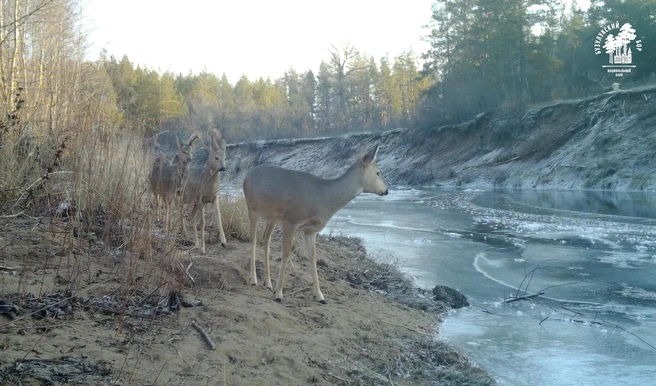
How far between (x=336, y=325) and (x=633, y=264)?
24.1 ft

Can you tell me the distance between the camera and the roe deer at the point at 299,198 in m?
7.25

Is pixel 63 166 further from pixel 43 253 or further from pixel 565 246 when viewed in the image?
pixel 565 246

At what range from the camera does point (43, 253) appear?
594cm

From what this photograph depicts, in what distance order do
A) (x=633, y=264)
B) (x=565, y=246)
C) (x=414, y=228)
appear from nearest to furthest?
(x=633, y=264) < (x=565, y=246) < (x=414, y=228)

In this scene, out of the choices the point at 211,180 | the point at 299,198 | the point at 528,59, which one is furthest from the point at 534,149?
the point at 299,198

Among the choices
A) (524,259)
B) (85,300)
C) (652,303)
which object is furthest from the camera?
(524,259)

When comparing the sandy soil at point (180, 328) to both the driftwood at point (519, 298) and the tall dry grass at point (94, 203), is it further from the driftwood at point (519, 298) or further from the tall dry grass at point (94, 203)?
the driftwood at point (519, 298)

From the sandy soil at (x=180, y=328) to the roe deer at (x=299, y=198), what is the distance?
567mm

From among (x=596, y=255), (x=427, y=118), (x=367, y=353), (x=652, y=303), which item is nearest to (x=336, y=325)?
(x=367, y=353)

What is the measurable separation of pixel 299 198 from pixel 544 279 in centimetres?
501

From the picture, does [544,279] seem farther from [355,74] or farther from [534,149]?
[355,74]

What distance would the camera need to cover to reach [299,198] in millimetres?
7328

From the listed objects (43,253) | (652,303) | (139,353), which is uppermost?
(43,253)

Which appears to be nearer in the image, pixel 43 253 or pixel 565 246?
pixel 43 253
